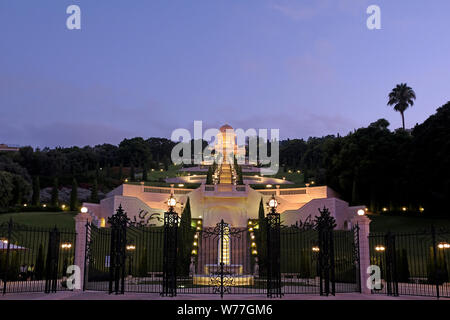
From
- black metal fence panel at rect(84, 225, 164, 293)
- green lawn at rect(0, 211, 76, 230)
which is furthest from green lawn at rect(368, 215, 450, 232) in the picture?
green lawn at rect(0, 211, 76, 230)

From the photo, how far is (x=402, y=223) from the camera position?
126ft

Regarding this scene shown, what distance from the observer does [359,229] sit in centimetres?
1717

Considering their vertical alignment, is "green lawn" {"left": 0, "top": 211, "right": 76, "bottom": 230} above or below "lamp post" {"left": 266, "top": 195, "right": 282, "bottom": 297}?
above

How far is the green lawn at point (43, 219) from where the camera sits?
38.3m

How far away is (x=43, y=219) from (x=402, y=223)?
32579mm

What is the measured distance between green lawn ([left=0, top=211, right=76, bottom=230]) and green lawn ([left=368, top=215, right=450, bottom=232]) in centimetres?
2696

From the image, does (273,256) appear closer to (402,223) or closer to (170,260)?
(170,260)

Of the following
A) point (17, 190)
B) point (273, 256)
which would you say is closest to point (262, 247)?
point (273, 256)

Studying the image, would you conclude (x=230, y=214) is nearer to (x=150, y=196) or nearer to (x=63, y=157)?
Answer: (x=150, y=196)

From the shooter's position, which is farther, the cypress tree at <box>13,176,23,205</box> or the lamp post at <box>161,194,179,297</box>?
the cypress tree at <box>13,176,23,205</box>

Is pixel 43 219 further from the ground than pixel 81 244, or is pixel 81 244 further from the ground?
pixel 43 219

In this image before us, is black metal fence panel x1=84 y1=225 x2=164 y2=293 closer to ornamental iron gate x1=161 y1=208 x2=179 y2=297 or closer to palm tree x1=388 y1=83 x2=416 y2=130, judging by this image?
ornamental iron gate x1=161 y1=208 x2=179 y2=297

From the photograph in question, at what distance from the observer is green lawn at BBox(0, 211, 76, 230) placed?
38272mm

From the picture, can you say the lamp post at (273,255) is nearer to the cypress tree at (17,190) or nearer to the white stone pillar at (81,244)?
the white stone pillar at (81,244)
